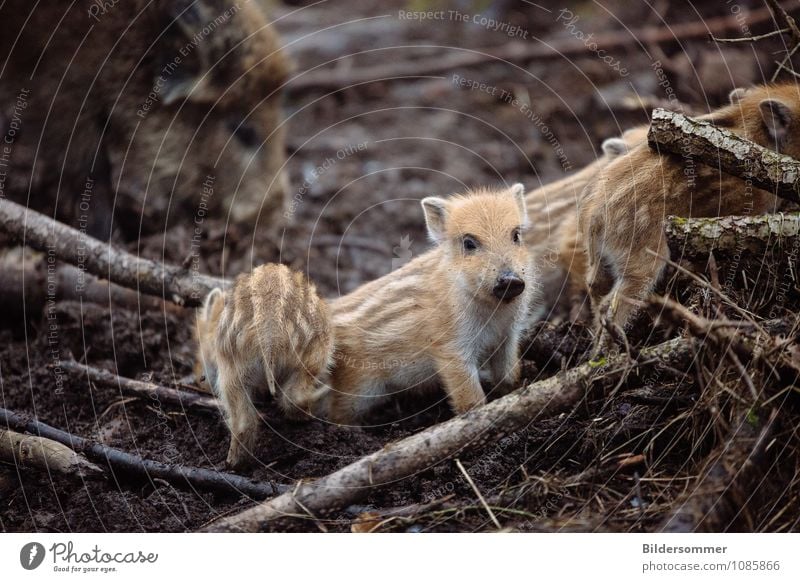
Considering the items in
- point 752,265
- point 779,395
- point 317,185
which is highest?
point 317,185

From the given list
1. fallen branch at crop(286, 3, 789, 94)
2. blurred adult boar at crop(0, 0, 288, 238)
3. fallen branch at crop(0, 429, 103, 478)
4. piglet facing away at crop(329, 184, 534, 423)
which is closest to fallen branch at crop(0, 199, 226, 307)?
blurred adult boar at crop(0, 0, 288, 238)

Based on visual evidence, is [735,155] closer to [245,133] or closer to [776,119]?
[776,119]

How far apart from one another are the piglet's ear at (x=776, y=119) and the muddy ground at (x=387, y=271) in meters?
0.99

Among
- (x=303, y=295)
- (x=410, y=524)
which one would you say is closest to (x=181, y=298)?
A: (x=303, y=295)

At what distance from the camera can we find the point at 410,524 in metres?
2.93

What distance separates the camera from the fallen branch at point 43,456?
3.20 m

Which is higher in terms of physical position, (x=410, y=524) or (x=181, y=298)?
(x=181, y=298)

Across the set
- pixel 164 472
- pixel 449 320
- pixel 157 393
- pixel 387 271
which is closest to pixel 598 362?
pixel 449 320

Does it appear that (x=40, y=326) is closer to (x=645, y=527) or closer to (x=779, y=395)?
(x=645, y=527)

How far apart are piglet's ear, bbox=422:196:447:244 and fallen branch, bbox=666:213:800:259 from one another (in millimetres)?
1192

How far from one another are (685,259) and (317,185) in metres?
3.72

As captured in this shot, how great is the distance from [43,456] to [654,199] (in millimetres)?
2628

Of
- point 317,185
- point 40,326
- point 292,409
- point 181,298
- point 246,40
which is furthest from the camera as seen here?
point 317,185

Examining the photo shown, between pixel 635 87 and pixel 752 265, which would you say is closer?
pixel 752 265
